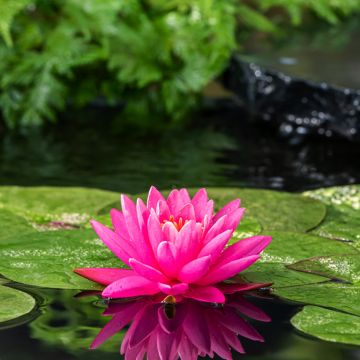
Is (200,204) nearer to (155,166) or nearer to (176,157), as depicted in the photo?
(155,166)

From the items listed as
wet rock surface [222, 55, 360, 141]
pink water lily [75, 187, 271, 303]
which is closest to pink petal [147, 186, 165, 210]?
pink water lily [75, 187, 271, 303]

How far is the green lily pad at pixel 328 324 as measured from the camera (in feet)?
3.71

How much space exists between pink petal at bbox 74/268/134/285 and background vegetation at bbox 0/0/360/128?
160cm

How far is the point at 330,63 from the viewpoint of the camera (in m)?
3.16

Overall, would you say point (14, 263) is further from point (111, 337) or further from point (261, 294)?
point (261, 294)

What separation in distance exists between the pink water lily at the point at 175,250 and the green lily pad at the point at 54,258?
68 millimetres

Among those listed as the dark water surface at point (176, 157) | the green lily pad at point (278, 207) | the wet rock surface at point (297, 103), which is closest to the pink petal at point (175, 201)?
the green lily pad at point (278, 207)

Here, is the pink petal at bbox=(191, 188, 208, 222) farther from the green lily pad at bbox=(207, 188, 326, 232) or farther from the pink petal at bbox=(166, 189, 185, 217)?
the green lily pad at bbox=(207, 188, 326, 232)

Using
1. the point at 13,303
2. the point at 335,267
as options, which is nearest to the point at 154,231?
the point at 13,303

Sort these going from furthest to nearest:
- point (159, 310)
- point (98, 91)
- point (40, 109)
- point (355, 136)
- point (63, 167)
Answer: point (98, 91)
point (40, 109)
point (355, 136)
point (63, 167)
point (159, 310)

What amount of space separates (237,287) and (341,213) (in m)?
0.50

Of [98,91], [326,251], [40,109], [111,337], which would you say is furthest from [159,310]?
[98,91]

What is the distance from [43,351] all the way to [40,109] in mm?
1822

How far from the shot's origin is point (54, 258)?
1.41 m
